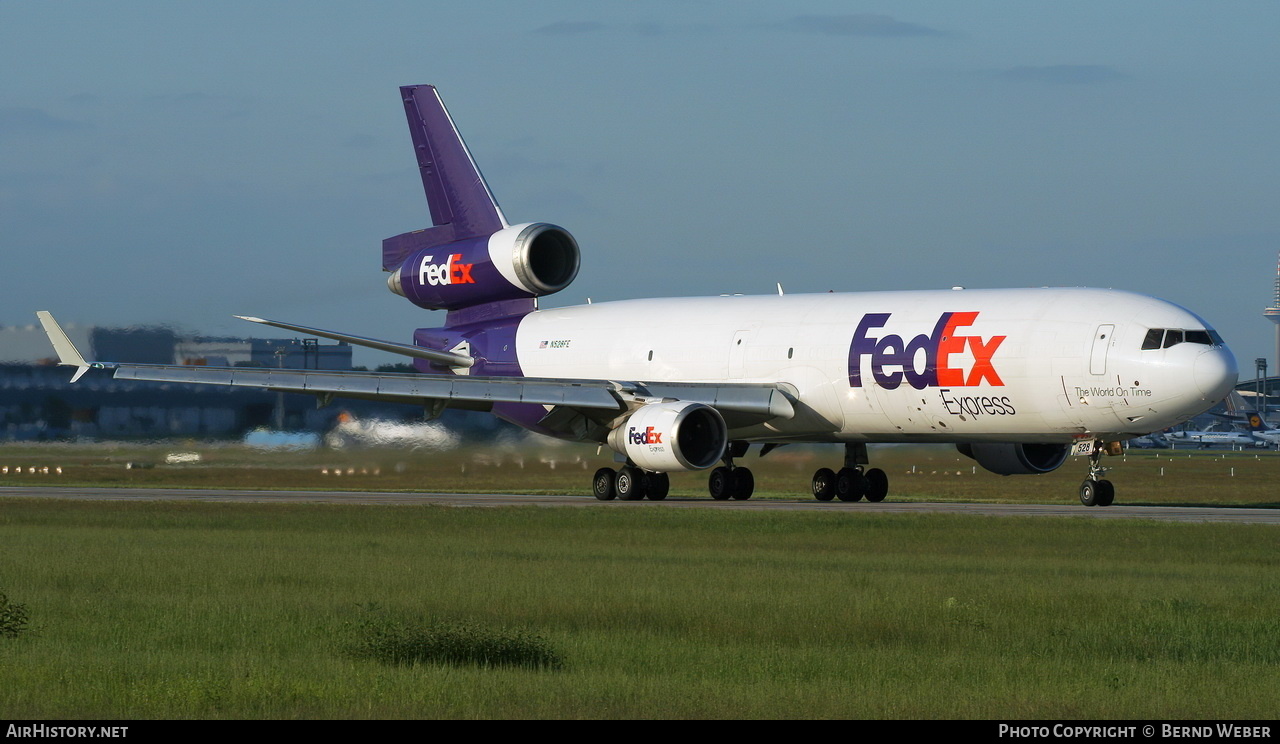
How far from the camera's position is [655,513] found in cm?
2734

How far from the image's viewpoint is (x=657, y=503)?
3256 cm

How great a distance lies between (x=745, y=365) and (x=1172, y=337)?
9.10 metres

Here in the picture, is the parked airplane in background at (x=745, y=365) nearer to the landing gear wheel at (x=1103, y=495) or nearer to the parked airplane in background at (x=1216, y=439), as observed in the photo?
the landing gear wheel at (x=1103, y=495)

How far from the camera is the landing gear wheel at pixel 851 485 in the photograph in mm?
35125

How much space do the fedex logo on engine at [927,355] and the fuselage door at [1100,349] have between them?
5.37ft

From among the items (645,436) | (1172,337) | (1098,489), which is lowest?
(1098,489)

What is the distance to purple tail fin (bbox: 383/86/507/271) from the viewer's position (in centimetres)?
4022

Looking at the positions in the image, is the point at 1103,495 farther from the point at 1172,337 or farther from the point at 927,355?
the point at 927,355

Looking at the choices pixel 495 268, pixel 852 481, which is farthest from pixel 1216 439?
pixel 495 268

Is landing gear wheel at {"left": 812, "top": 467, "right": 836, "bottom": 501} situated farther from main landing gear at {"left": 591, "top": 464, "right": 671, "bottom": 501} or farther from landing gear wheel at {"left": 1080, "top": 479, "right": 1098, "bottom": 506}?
landing gear wheel at {"left": 1080, "top": 479, "right": 1098, "bottom": 506}

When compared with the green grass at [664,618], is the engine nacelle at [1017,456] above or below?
above

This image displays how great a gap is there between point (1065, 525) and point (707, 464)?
9.53m

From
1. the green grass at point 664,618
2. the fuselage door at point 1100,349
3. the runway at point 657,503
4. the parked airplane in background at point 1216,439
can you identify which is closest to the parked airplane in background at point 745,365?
the fuselage door at point 1100,349
